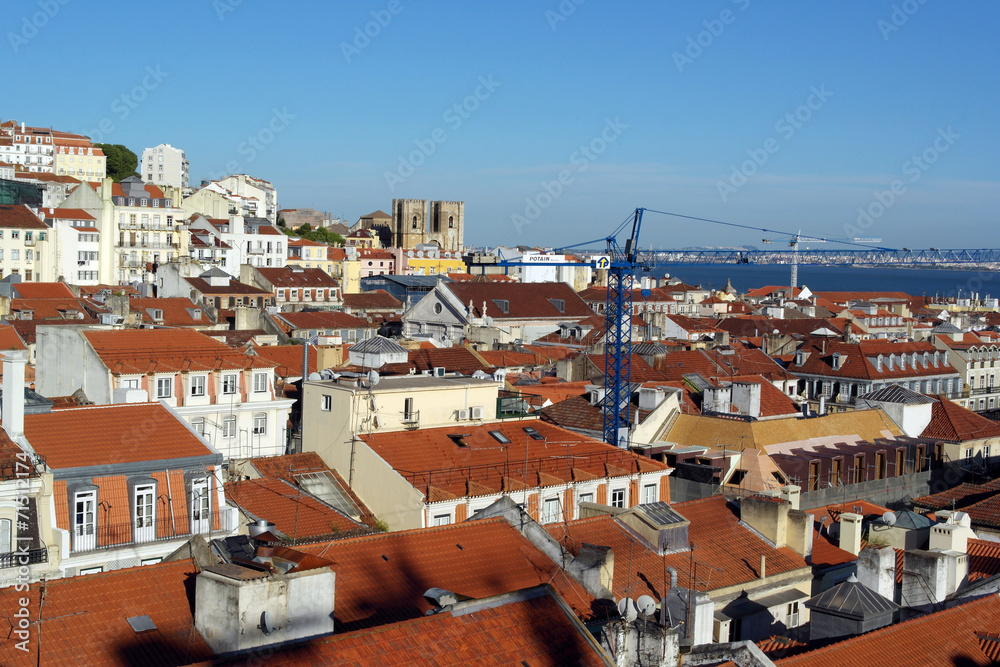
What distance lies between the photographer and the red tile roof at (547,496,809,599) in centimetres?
1638

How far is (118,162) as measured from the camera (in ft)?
423

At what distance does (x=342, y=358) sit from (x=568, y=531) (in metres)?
24.2

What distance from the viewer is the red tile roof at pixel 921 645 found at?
12.7 metres

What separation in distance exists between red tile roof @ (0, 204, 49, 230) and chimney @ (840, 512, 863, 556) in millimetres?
66349

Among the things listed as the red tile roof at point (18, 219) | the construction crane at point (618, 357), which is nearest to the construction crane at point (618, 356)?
the construction crane at point (618, 357)

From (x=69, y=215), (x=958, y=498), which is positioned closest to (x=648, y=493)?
(x=958, y=498)

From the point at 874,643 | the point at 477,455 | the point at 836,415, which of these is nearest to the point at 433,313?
the point at 836,415

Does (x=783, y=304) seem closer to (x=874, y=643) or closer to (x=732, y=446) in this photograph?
(x=732, y=446)

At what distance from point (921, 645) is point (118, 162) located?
128704 millimetres

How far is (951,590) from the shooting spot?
670 inches

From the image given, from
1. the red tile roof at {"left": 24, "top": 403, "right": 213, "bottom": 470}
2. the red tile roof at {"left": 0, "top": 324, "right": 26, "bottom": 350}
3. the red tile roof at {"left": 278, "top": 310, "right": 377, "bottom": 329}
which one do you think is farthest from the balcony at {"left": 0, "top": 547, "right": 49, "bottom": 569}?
the red tile roof at {"left": 278, "top": 310, "right": 377, "bottom": 329}

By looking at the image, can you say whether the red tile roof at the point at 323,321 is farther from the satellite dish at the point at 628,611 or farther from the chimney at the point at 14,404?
the satellite dish at the point at 628,611

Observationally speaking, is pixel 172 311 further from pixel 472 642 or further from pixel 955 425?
pixel 472 642

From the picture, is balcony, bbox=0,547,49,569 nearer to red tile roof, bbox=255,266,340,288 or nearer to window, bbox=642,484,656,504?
window, bbox=642,484,656,504
